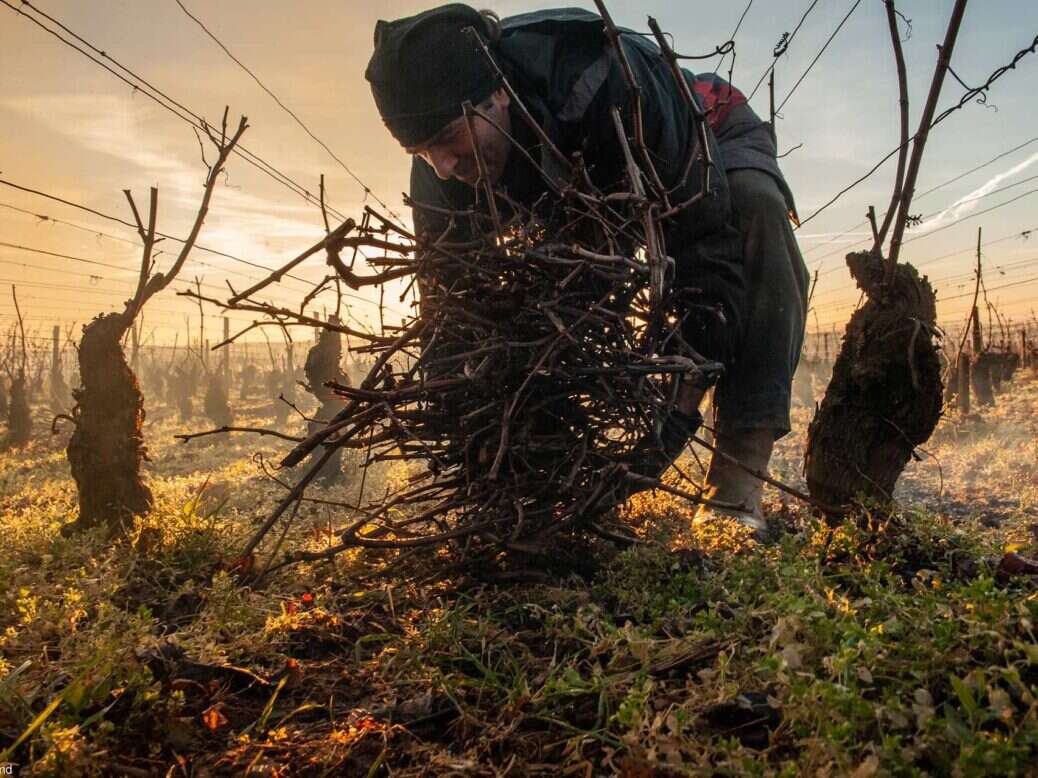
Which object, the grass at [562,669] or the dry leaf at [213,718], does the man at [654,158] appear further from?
the dry leaf at [213,718]

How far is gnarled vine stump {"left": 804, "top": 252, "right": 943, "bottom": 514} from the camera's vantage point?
212cm

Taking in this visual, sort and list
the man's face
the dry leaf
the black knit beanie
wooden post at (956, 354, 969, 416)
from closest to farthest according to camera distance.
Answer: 1. the dry leaf
2. the black knit beanie
3. the man's face
4. wooden post at (956, 354, 969, 416)

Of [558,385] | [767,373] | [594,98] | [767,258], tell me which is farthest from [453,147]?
[767,373]

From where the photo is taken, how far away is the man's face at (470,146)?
2236mm

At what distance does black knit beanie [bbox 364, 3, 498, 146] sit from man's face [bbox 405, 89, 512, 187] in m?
0.05

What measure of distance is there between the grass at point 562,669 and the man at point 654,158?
578 mm

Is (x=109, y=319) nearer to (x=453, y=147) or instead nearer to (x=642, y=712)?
(x=453, y=147)

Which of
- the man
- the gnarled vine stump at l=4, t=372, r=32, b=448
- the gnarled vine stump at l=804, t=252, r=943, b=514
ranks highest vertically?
the man

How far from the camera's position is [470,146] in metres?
2.28

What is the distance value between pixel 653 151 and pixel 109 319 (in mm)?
2925

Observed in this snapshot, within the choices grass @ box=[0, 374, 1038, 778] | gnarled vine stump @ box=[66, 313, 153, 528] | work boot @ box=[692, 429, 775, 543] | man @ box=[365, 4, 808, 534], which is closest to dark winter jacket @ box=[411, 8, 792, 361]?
man @ box=[365, 4, 808, 534]

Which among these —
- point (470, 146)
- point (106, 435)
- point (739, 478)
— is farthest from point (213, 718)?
point (106, 435)

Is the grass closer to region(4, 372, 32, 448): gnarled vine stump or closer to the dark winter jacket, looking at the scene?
the dark winter jacket

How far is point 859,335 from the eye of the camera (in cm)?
222
